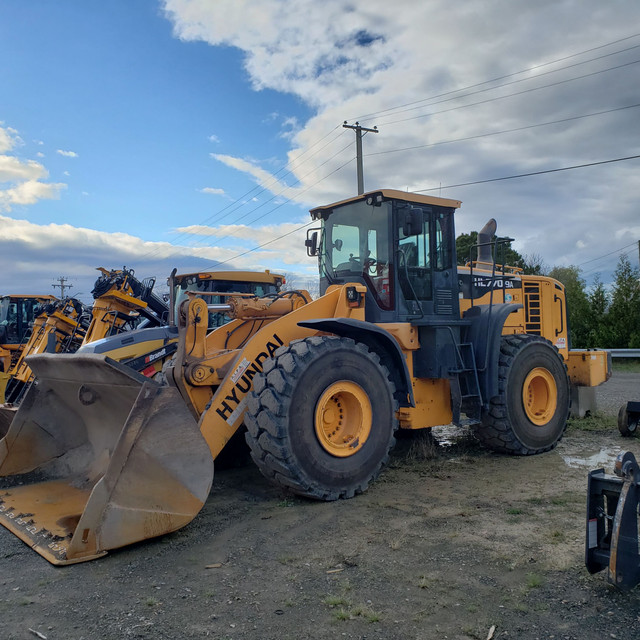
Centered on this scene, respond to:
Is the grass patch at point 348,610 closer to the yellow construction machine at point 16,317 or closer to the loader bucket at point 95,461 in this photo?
the loader bucket at point 95,461

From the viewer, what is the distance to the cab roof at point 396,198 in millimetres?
6320

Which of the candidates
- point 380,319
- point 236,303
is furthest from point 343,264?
point 236,303

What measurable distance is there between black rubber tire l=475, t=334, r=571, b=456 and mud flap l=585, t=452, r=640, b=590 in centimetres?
341

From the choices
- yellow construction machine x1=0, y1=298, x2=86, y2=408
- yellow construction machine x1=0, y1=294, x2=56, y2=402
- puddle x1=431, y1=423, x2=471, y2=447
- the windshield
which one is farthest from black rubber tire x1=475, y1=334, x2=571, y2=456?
yellow construction machine x1=0, y1=294, x2=56, y2=402

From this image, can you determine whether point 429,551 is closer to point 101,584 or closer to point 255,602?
point 255,602

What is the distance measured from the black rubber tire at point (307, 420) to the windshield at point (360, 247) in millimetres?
1173

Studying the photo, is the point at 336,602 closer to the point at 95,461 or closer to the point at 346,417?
the point at 346,417

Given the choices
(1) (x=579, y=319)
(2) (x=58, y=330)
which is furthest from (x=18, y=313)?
(1) (x=579, y=319)

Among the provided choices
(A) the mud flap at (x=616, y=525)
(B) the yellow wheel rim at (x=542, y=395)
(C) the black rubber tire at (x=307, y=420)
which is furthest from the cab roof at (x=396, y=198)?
(A) the mud flap at (x=616, y=525)

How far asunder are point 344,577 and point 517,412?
160 inches

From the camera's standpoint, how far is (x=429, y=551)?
13.4 ft

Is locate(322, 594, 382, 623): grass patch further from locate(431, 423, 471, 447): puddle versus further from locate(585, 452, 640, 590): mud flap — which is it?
locate(431, 423, 471, 447): puddle

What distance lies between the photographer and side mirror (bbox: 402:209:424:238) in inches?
243

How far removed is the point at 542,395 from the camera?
7.65 m
